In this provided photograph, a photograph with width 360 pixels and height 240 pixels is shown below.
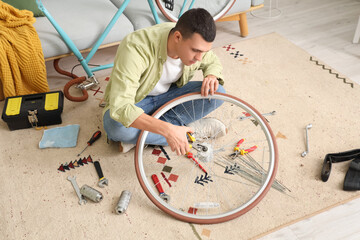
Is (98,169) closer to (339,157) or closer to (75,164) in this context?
(75,164)

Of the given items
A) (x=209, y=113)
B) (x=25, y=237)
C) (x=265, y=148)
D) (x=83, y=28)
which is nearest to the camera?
(x=25, y=237)

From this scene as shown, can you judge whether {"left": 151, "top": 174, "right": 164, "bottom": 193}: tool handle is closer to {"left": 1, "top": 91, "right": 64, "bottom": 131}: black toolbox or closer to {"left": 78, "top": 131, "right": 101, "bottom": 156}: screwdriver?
{"left": 78, "top": 131, "right": 101, "bottom": 156}: screwdriver

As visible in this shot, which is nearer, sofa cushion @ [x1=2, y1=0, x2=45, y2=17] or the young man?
the young man

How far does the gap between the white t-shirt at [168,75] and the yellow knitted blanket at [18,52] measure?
88 centimetres

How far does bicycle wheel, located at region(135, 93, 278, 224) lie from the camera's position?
166 cm

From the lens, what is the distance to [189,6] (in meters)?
2.65

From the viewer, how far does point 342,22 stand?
3139 mm

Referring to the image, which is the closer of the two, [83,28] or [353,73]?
[83,28]

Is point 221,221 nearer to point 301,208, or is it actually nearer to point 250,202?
point 250,202

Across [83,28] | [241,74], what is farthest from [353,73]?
[83,28]

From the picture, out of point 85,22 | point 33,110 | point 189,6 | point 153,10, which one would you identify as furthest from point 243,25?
point 33,110

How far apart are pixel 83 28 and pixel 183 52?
3.74 ft

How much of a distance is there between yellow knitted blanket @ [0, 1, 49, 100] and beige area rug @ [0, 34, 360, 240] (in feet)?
0.88

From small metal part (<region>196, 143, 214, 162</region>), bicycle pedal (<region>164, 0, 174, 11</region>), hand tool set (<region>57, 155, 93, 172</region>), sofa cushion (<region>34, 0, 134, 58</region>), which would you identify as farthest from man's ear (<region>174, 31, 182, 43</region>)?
bicycle pedal (<region>164, 0, 174, 11</region>)
